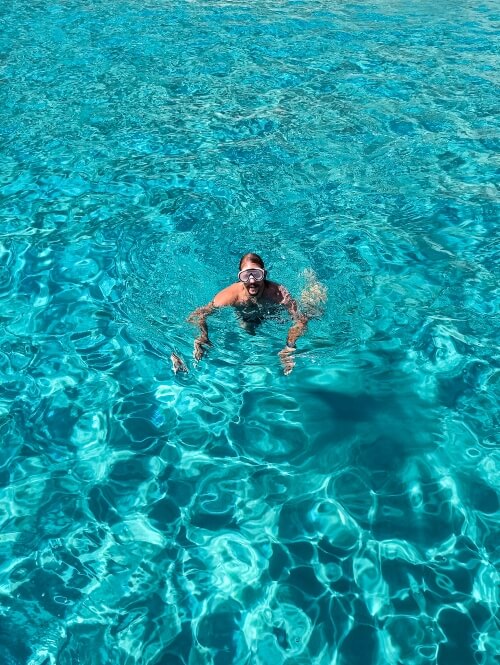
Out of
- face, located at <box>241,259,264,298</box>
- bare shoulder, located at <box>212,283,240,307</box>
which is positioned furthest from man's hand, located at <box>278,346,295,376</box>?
bare shoulder, located at <box>212,283,240,307</box>

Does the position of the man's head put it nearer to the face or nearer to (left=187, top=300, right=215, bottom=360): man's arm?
the face

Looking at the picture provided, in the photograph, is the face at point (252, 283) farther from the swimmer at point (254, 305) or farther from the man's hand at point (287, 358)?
the man's hand at point (287, 358)

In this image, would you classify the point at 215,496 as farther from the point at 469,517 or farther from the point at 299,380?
the point at 469,517

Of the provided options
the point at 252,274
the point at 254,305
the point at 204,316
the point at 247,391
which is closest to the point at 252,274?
the point at 252,274

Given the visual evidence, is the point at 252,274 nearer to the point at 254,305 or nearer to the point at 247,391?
the point at 254,305

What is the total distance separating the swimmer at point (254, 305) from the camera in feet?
18.1

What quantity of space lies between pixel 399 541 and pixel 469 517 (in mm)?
554

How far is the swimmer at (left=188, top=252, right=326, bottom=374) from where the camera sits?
18.1ft

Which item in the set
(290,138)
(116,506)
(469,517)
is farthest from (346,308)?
(290,138)

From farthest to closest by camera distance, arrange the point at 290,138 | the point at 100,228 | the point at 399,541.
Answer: the point at 290,138 < the point at 100,228 < the point at 399,541

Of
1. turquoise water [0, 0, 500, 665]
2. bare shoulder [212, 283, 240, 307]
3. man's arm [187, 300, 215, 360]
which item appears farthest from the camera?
bare shoulder [212, 283, 240, 307]

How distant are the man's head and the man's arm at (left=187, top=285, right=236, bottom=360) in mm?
374

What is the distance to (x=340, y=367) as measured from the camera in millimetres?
5586

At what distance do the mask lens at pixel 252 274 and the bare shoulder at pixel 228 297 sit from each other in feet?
1.62
